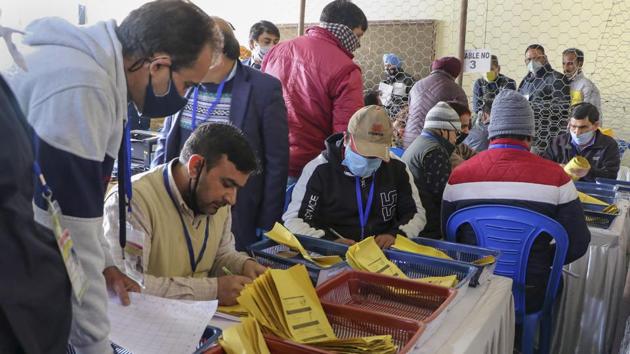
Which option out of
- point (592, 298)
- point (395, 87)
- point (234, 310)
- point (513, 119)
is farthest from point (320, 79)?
point (395, 87)

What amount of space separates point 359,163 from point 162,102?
3.38ft

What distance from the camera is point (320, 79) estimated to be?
2.11 metres

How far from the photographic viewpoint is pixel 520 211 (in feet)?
5.74

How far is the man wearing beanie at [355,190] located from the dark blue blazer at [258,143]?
8 centimetres

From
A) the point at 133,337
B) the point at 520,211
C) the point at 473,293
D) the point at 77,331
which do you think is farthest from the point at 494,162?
the point at 77,331

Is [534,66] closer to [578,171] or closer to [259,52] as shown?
[578,171]

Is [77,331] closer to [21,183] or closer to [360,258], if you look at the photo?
[21,183]

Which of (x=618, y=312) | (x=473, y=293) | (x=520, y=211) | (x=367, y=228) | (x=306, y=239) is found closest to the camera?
(x=473, y=293)

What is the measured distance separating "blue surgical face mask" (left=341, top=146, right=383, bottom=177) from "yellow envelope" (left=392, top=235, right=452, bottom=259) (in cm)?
38

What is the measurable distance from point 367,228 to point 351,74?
608 mm

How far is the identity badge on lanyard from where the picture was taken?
2.01 feet

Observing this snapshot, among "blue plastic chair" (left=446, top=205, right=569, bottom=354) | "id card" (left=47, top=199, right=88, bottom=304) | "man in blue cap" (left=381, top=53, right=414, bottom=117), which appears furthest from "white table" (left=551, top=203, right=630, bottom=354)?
"man in blue cap" (left=381, top=53, right=414, bottom=117)

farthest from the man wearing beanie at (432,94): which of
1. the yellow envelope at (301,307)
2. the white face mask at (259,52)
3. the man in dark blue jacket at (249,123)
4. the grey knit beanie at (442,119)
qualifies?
the yellow envelope at (301,307)

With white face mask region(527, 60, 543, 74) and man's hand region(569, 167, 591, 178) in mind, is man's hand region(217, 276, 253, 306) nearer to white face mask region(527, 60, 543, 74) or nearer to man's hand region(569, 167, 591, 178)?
man's hand region(569, 167, 591, 178)
